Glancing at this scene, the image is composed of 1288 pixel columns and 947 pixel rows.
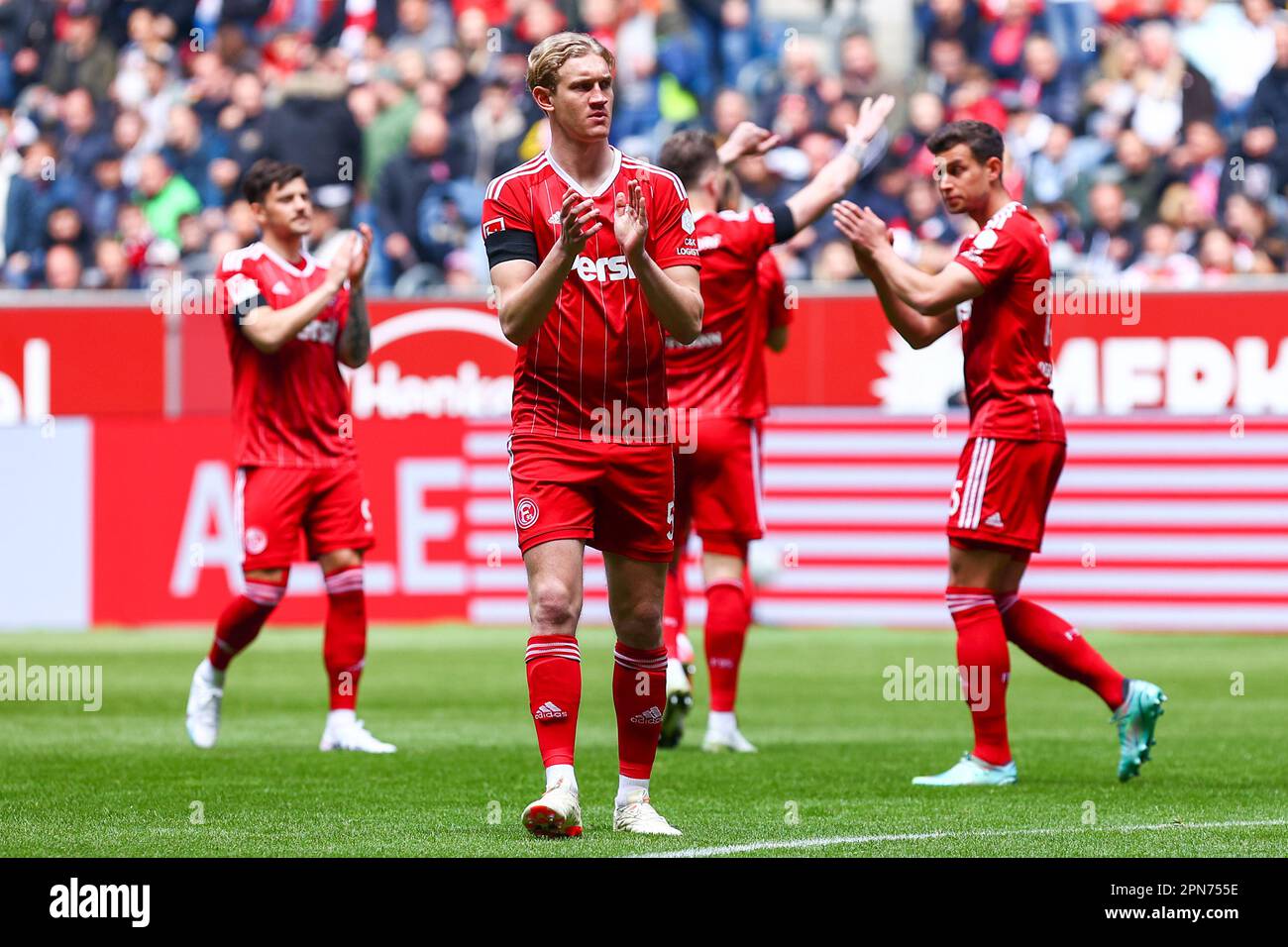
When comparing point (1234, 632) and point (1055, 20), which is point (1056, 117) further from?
point (1234, 632)

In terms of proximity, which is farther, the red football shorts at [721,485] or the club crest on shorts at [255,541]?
the red football shorts at [721,485]

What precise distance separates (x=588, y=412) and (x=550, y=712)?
3.14 feet

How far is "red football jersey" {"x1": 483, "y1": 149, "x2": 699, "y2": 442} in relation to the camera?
691 cm

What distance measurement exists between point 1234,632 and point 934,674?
3703mm

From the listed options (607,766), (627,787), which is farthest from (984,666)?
(627,787)

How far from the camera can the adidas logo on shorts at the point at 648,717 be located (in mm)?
7074

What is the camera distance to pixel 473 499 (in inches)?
667

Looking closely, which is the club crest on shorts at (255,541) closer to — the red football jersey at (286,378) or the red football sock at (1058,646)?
the red football jersey at (286,378)

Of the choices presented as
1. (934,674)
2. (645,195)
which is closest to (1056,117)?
(934,674)

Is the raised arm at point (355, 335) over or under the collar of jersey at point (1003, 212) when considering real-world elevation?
under

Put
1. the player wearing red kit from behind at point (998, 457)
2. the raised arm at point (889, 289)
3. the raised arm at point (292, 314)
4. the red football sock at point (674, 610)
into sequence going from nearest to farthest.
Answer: the raised arm at point (889, 289) < the player wearing red kit from behind at point (998, 457) < the raised arm at point (292, 314) < the red football sock at point (674, 610)

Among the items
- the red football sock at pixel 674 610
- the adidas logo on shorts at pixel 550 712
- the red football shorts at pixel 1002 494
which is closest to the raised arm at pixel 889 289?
the red football shorts at pixel 1002 494

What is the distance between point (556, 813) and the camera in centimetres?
662

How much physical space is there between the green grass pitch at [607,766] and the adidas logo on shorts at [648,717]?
14.4 inches
